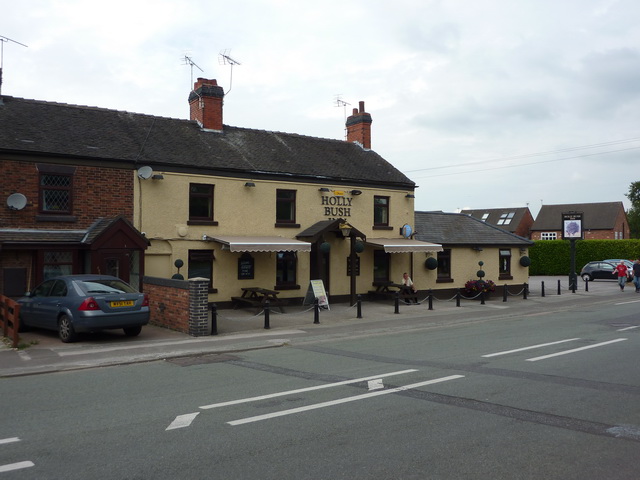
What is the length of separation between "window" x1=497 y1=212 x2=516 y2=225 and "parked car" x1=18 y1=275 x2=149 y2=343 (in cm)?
6606

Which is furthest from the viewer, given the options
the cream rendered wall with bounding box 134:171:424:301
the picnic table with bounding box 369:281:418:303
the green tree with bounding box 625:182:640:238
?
the green tree with bounding box 625:182:640:238

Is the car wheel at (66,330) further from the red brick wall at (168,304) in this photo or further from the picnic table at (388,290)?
the picnic table at (388,290)

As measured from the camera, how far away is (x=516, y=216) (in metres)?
73.7

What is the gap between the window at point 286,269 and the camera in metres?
22.4

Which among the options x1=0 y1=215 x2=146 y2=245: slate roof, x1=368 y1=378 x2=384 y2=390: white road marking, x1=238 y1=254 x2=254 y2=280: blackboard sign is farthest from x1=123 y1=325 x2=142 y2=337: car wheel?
x1=368 y1=378 x2=384 y2=390: white road marking

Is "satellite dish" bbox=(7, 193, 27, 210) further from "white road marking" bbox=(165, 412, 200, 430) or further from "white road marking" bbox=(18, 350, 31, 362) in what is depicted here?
"white road marking" bbox=(165, 412, 200, 430)

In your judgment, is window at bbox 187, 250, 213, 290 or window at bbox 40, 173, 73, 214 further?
window at bbox 187, 250, 213, 290

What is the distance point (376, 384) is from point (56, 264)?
40.4ft

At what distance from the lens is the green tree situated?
3312 inches

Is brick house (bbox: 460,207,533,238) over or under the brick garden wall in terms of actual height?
over

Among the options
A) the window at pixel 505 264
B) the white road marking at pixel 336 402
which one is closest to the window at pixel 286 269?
the window at pixel 505 264

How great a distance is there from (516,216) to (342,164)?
54292mm

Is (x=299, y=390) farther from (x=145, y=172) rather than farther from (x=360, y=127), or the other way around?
(x=360, y=127)

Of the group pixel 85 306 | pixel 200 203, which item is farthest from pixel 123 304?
pixel 200 203
